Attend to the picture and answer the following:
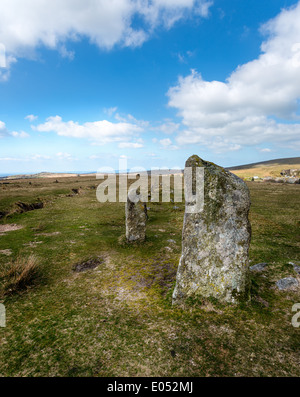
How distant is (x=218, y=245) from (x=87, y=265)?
7276 millimetres

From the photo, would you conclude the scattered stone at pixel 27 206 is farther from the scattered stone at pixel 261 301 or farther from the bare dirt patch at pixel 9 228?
the scattered stone at pixel 261 301

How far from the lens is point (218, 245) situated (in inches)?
293

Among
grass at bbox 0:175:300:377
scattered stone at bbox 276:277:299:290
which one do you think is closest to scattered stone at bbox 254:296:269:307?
grass at bbox 0:175:300:377

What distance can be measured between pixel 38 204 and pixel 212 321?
94.5 feet

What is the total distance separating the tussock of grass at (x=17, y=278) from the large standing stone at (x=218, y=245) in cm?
674

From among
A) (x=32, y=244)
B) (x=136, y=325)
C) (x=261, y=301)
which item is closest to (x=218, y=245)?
(x=261, y=301)

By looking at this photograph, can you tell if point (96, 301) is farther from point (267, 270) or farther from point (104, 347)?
point (267, 270)

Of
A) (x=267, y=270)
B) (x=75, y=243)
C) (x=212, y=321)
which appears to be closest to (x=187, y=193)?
(x=212, y=321)

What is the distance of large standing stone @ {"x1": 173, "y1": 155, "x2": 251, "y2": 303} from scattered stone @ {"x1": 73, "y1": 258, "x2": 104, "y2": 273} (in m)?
5.44

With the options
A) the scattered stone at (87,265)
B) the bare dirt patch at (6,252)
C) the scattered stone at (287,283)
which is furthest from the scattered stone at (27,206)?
the scattered stone at (287,283)

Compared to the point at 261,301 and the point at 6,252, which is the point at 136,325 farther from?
the point at 6,252

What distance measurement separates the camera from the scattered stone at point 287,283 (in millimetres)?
8125

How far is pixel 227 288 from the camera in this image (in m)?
7.33

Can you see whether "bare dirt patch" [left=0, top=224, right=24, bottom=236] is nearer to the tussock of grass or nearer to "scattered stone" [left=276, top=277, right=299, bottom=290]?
the tussock of grass
